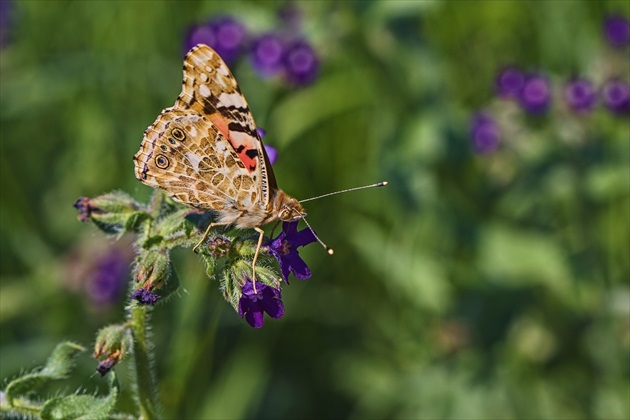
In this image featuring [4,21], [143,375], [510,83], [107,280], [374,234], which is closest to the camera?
[143,375]

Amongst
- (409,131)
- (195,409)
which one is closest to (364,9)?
(409,131)

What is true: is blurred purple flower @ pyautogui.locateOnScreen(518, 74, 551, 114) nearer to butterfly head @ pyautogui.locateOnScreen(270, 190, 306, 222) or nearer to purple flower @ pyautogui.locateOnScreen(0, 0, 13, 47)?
butterfly head @ pyautogui.locateOnScreen(270, 190, 306, 222)

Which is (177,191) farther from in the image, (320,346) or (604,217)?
(604,217)

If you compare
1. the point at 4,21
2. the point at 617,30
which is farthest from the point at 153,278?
the point at 4,21

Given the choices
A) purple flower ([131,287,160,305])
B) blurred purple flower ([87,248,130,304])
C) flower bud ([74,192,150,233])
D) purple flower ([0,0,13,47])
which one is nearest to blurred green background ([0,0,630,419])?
blurred purple flower ([87,248,130,304])

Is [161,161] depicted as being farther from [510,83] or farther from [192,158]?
[510,83]
